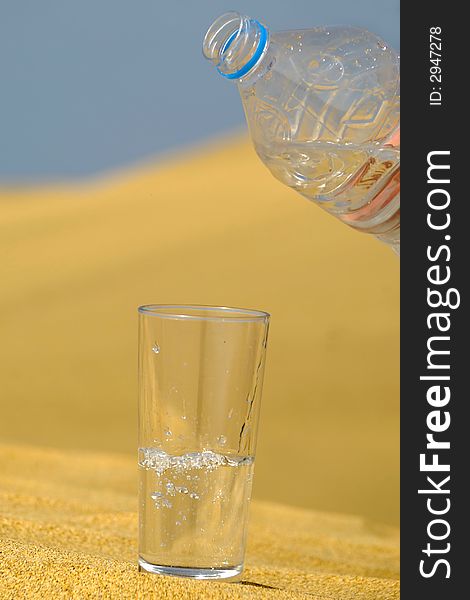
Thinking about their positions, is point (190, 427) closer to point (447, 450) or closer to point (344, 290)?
point (447, 450)

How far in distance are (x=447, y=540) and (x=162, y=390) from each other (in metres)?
0.47

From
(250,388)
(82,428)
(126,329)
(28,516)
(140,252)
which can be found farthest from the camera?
(140,252)

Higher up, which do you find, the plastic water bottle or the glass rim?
the plastic water bottle

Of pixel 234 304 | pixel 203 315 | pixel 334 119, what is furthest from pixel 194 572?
pixel 234 304

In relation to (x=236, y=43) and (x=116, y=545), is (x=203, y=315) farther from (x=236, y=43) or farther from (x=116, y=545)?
(x=116, y=545)

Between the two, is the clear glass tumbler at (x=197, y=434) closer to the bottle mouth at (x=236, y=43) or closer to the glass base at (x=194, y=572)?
the glass base at (x=194, y=572)

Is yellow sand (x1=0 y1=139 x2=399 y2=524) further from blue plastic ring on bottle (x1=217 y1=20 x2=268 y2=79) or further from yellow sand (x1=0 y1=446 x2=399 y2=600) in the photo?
blue plastic ring on bottle (x1=217 y1=20 x2=268 y2=79)

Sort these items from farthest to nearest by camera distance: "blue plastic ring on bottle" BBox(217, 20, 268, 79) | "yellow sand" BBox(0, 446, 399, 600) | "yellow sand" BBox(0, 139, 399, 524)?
"yellow sand" BBox(0, 139, 399, 524)
"blue plastic ring on bottle" BBox(217, 20, 268, 79)
"yellow sand" BBox(0, 446, 399, 600)

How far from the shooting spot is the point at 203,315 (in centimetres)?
170

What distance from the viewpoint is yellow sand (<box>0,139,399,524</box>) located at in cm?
460

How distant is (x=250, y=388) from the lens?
5.49ft

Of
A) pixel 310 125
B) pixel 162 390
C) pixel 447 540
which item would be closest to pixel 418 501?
pixel 447 540

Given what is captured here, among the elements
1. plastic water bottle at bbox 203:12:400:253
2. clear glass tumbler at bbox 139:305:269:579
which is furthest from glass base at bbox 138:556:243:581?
plastic water bottle at bbox 203:12:400:253

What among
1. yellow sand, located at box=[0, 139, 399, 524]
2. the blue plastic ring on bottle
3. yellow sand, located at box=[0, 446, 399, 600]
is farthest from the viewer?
yellow sand, located at box=[0, 139, 399, 524]
